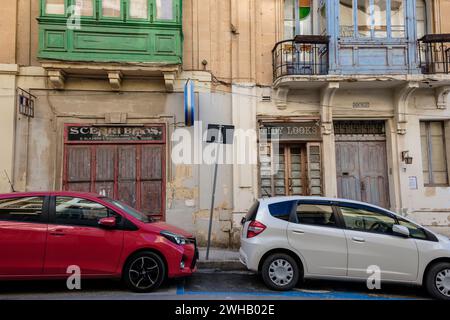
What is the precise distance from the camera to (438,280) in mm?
6133

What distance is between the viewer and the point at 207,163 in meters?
10.7

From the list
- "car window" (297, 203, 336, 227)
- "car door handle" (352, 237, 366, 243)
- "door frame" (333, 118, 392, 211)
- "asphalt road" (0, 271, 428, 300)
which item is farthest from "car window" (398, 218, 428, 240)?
"door frame" (333, 118, 392, 211)

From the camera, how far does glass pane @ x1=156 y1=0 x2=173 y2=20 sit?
10.4 metres

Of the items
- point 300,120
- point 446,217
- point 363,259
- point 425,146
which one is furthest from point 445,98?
point 363,259

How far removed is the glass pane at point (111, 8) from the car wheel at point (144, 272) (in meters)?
7.09

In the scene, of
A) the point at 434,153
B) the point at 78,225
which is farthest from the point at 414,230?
the point at 434,153

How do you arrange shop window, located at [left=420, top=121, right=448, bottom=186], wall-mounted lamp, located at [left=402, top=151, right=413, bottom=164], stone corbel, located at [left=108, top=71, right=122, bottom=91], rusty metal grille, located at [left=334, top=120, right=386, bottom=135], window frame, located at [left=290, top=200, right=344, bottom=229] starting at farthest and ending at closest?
1. rusty metal grille, located at [left=334, top=120, right=386, bottom=135]
2. shop window, located at [left=420, top=121, right=448, bottom=186]
3. wall-mounted lamp, located at [left=402, top=151, right=413, bottom=164]
4. stone corbel, located at [left=108, top=71, right=122, bottom=91]
5. window frame, located at [left=290, top=200, right=344, bottom=229]

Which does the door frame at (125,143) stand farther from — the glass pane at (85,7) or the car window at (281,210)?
the car window at (281,210)

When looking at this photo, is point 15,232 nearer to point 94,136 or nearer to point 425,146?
point 94,136

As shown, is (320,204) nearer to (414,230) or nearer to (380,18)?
(414,230)

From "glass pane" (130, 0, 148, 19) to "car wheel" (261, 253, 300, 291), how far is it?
752 centimetres

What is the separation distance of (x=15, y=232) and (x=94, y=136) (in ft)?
16.4

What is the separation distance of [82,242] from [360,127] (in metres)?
8.73

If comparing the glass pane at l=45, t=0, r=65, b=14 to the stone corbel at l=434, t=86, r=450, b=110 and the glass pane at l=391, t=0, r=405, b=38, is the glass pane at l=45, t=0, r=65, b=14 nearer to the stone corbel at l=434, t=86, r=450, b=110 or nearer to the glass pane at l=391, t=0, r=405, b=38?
the glass pane at l=391, t=0, r=405, b=38
